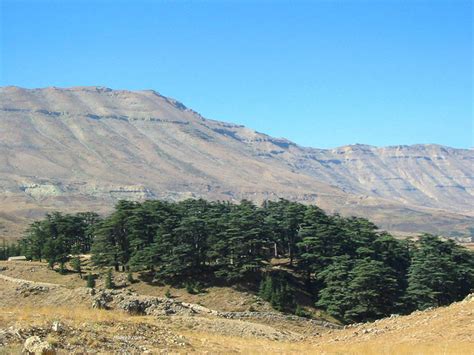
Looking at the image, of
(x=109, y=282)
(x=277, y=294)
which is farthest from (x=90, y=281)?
(x=277, y=294)

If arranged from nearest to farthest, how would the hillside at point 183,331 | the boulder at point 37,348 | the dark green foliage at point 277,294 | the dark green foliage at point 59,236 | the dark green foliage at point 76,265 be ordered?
1. the boulder at point 37,348
2. the hillside at point 183,331
3. the dark green foliage at point 277,294
4. the dark green foliage at point 76,265
5. the dark green foliage at point 59,236

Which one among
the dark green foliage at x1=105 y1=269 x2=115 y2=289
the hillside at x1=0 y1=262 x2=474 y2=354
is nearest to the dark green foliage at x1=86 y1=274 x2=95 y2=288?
the dark green foliage at x1=105 y1=269 x2=115 y2=289

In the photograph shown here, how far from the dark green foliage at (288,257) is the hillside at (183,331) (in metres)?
9.84

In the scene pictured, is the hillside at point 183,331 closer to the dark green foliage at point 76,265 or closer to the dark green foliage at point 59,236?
the dark green foliage at point 76,265

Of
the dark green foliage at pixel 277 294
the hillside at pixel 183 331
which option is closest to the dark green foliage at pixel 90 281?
the hillside at pixel 183 331

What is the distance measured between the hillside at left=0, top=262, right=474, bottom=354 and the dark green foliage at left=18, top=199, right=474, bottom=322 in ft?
32.3

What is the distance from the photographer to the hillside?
17562 mm

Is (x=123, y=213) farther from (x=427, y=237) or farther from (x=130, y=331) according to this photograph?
(x=130, y=331)

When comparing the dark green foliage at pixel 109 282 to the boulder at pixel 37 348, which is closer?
the boulder at pixel 37 348

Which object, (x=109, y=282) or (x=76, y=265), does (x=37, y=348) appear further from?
(x=76, y=265)

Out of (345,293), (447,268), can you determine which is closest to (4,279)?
(345,293)

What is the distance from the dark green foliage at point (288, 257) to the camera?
53469 mm

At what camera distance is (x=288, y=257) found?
7156cm

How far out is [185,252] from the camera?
57.5 meters
